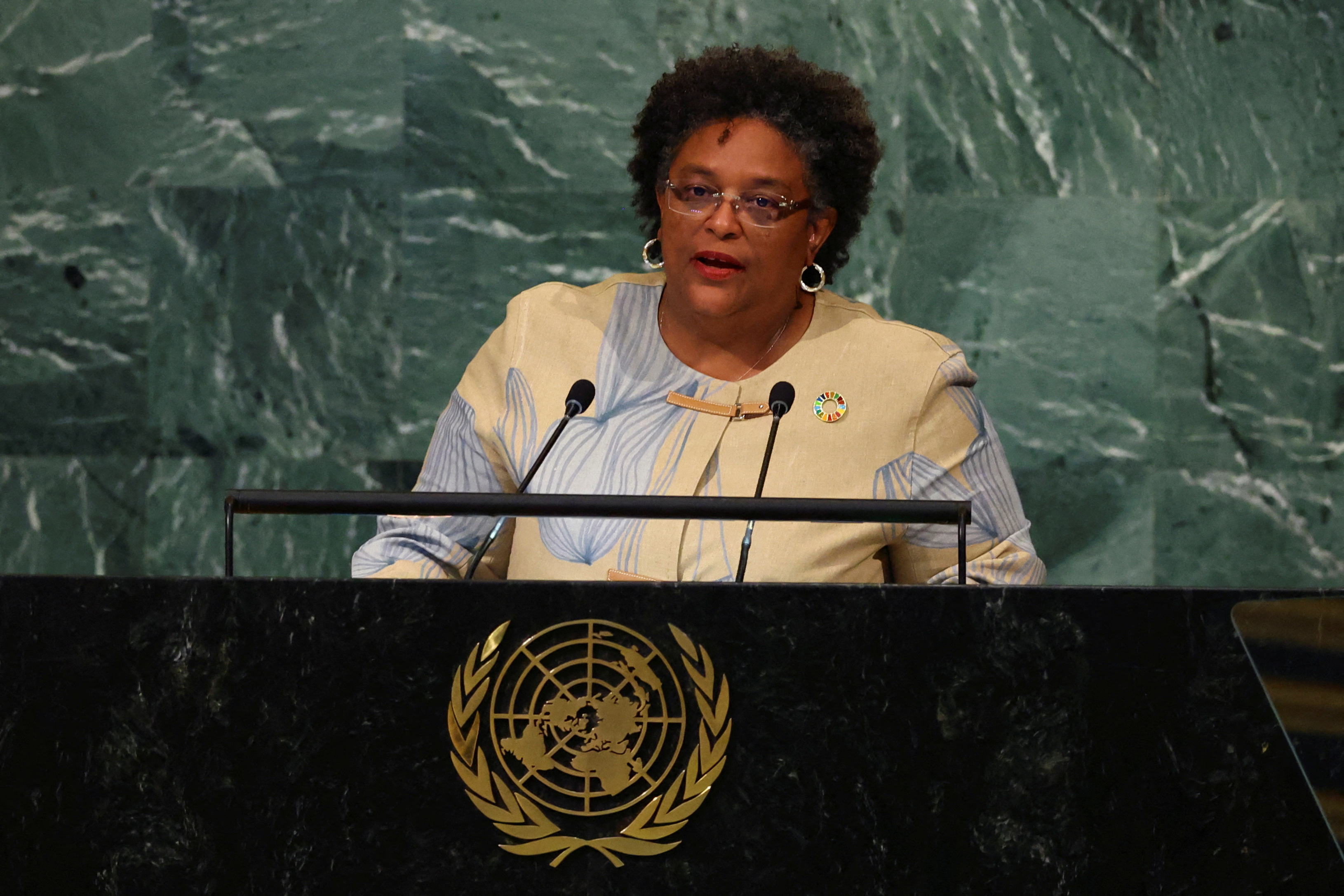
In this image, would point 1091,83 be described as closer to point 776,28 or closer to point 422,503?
point 776,28

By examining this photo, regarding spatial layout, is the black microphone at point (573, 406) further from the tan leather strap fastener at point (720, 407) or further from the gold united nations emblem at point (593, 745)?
the gold united nations emblem at point (593, 745)

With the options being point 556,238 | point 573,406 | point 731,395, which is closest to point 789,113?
point 731,395

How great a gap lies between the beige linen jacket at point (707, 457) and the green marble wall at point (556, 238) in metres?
1.45

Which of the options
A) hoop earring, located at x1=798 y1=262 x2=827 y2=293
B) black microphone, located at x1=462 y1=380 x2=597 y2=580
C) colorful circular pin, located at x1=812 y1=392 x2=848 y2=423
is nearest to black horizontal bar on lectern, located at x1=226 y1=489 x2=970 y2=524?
black microphone, located at x1=462 y1=380 x2=597 y2=580

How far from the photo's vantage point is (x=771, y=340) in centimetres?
229

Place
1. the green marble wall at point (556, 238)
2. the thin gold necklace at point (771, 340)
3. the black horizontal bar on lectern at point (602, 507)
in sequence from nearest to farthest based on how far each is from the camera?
1. the black horizontal bar on lectern at point (602, 507)
2. the thin gold necklace at point (771, 340)
3. the green marble wall at point (556, 238)

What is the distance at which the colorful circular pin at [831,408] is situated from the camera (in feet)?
7.11

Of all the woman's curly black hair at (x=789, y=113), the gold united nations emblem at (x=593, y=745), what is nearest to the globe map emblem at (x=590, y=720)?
the gold united nations emblem at (x=593, y=745)

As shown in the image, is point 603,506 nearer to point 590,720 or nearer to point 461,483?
point 590,720

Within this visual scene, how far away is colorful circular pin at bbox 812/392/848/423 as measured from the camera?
2.17 meters

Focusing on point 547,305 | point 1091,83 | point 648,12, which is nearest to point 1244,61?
point 1091,83

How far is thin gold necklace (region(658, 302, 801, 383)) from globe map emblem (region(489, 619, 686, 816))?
37.0 inches

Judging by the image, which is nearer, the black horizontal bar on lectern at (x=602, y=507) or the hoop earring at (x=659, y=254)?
the black horizontal bar on lectern at (x=602, y=507)

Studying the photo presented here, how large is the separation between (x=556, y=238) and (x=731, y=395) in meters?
1.62
